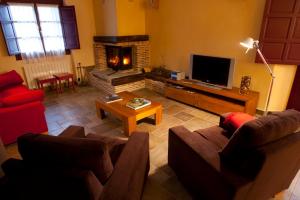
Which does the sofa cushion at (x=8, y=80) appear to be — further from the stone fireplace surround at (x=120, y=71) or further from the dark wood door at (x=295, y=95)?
the dark wood door at (x=295, y=95)

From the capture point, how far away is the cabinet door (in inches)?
107

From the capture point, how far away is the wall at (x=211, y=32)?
10.4 feet

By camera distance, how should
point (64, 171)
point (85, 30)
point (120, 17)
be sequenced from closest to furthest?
point (64, 171)
point (120, 17)
point (85, 30)

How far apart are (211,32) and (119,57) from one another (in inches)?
89.3

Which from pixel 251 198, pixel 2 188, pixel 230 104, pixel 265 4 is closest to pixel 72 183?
pixel 2 188

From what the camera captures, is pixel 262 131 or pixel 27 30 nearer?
pixel 262 131

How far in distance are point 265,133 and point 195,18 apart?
10.8 feet

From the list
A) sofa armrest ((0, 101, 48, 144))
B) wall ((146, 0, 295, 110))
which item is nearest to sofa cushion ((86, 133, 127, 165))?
sofa armrest ((0, 101, 48, 144))

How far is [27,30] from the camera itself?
4238mm

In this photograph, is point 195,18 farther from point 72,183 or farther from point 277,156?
point 72,183

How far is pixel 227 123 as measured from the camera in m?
1.96

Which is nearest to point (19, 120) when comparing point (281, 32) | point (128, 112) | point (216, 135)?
point (128, 112)

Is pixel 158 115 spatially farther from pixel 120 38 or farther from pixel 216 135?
pixel 120 38

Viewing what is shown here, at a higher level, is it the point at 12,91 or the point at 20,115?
the point at 12,91
